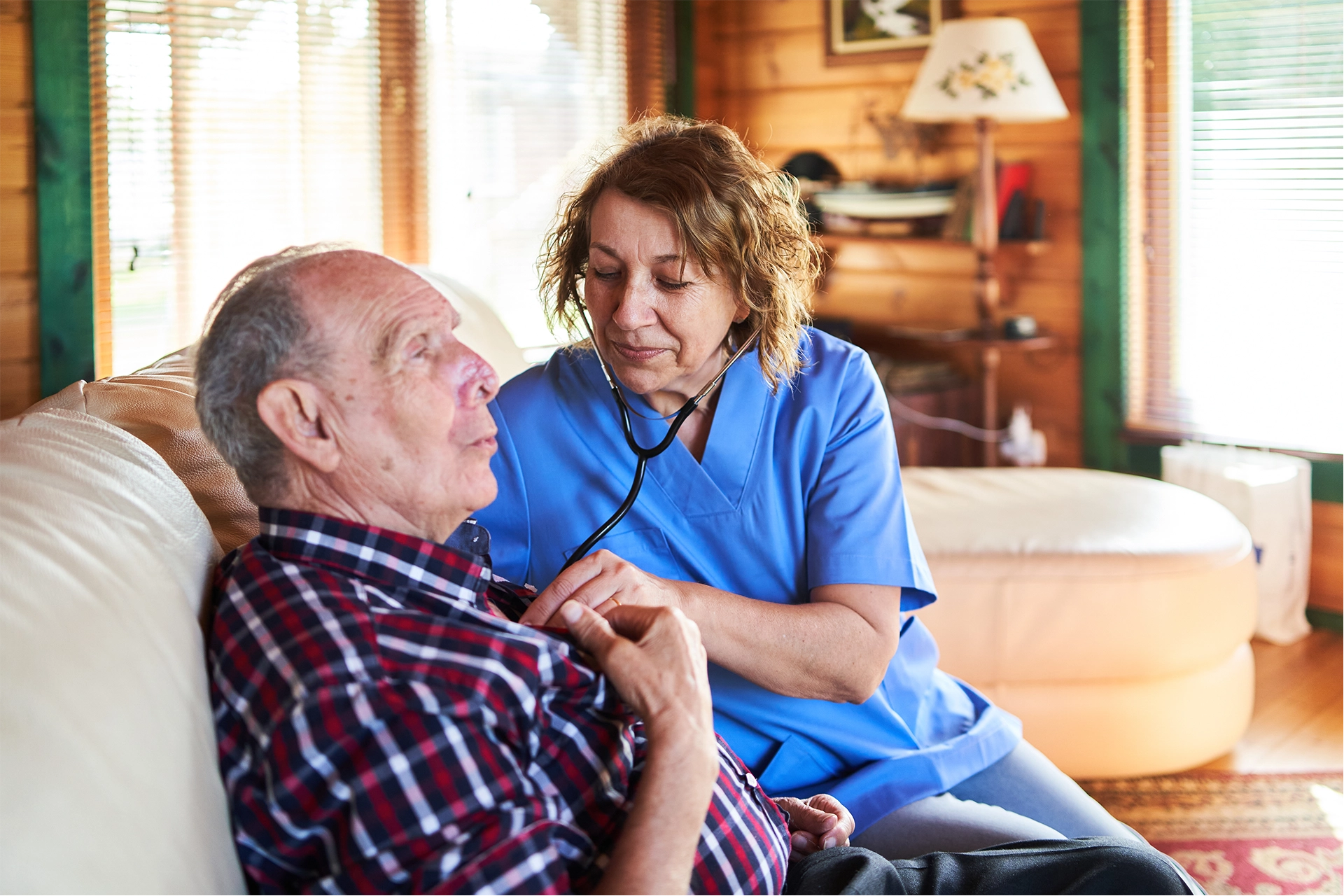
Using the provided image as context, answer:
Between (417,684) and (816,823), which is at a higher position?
(417,684)

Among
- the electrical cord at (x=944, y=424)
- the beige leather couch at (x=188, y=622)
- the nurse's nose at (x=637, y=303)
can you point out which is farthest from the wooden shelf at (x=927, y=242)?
the nurse's nose at (x=637, y=303)

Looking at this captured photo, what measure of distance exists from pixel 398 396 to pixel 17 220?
1971 mm

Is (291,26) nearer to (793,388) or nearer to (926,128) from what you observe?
(926,128)

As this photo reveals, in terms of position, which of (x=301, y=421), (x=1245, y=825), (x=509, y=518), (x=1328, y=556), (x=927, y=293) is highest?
(x=927, y=293)

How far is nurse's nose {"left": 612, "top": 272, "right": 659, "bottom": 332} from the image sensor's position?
1279 mm

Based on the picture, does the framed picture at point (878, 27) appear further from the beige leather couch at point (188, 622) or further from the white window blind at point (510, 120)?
the beige leather couch at point (188, 622)

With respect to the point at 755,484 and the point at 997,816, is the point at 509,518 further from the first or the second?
the point at 997,816

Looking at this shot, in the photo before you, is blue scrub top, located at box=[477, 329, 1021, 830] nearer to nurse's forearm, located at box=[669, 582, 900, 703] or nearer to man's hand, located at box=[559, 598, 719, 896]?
nurse's forearm, located at box=[669, 582, 900, 703]

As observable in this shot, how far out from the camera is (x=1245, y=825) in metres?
2.13

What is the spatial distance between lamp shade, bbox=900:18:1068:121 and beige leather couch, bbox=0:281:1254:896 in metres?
1.06

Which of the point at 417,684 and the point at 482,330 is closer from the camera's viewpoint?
the point at 417,684

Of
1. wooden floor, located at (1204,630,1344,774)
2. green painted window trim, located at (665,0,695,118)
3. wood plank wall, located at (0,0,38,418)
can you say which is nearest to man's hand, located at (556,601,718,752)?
wooden floor, located at (1204,630,1344,774)

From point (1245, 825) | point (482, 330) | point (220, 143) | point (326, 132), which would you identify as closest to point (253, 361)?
point (482, 330)

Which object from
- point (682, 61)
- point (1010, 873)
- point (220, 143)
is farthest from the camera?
point (682, 61)
